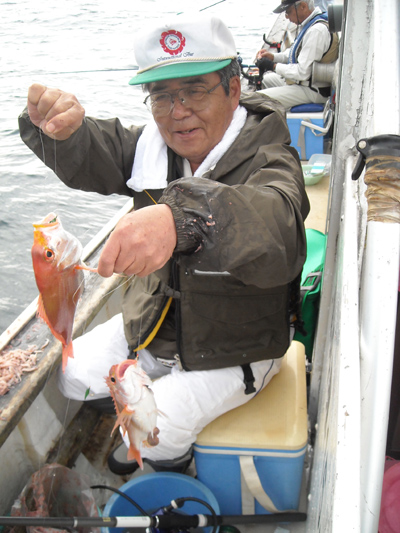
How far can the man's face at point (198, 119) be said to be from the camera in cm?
191

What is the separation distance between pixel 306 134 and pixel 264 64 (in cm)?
260

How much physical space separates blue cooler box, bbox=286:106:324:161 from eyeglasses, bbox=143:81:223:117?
3782 millimetres

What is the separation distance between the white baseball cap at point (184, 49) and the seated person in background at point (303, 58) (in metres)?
4.65

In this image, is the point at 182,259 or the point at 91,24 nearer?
the point at 182,259

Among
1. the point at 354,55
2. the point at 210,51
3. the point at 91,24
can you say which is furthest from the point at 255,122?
the point at 91,24

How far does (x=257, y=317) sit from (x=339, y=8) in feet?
4.54

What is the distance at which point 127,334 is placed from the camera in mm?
2275

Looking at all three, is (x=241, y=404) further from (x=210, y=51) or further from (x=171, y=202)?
(x=210, y=51)

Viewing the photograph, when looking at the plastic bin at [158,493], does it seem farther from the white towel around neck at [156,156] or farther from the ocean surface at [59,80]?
the ocean surface at [59,80]

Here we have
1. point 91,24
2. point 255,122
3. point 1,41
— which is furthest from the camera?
point 91,24

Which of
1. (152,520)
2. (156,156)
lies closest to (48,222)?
(156,156)

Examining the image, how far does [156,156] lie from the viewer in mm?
2143

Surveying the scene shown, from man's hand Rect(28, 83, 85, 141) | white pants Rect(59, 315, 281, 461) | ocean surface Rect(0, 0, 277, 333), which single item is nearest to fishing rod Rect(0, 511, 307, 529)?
white pants Rect(59, 315, 281, 461)

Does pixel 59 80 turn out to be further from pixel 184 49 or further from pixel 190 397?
pixel 190 397
